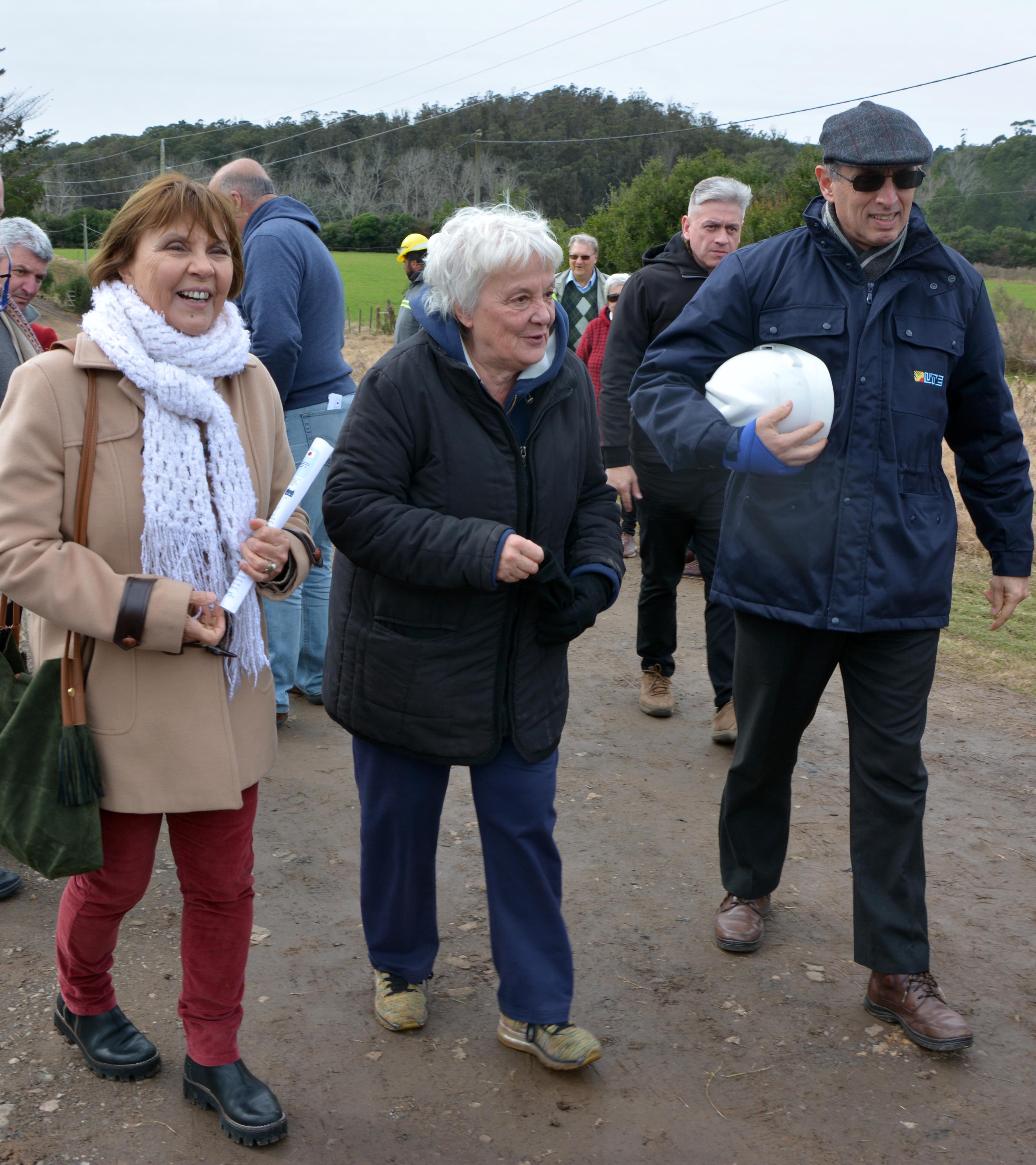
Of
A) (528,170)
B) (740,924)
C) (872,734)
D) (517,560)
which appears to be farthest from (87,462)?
(528,170)

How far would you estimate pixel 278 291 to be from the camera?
4.85m

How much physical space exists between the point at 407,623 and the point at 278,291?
2.50 m

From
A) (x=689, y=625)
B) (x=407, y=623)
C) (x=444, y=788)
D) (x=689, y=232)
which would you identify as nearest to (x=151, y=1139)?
(x=444, y=788)

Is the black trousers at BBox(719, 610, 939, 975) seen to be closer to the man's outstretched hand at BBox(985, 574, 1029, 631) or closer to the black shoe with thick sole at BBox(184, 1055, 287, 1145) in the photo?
the man's outstretched hand at BBox(985, 574, 1029, 631)

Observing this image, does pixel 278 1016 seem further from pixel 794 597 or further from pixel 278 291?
pixel 278 291

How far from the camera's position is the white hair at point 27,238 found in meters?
5.00

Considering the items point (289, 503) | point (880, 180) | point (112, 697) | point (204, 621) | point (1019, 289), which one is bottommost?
point (112, 697)

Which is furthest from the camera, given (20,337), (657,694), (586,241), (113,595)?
(586,241)

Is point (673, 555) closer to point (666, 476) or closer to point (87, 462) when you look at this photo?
point (666, 476)

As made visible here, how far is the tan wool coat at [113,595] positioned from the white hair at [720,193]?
128 inches

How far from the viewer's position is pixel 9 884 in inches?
147

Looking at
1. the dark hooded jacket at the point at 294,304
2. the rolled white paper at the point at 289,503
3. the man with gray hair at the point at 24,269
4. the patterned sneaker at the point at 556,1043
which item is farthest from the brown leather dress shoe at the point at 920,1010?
the man with gray hair at the point at 24,269

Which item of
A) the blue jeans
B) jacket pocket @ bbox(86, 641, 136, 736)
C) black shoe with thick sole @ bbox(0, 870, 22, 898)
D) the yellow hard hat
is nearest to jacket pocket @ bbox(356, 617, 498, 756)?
jacket pocket @ bbox(86, 641, 136, 736)

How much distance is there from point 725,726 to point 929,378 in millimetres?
2456
